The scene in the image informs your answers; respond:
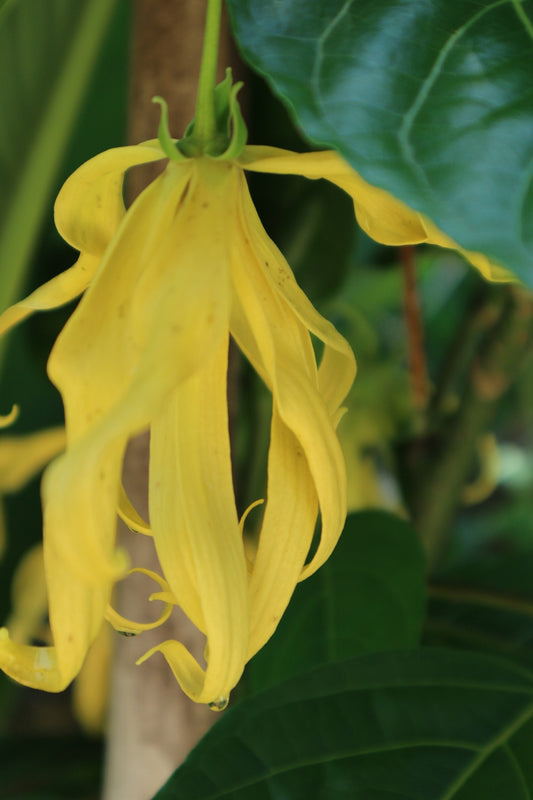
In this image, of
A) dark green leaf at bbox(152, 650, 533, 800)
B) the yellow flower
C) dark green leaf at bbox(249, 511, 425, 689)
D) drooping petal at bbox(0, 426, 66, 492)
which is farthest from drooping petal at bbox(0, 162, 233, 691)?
drooping petal at bbox(0, 426, 66, 492)

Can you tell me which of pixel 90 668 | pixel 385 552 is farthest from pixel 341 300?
pixel 90 668

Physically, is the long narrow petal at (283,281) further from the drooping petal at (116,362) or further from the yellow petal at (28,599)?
the yellow petal at (28,599)

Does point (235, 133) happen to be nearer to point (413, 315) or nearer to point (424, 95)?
point (424, 95)

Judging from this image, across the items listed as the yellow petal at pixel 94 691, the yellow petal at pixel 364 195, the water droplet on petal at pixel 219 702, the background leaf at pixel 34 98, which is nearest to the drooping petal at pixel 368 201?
the yellow petal at pixel 364 195

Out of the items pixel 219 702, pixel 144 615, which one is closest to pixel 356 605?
pixel 144 615

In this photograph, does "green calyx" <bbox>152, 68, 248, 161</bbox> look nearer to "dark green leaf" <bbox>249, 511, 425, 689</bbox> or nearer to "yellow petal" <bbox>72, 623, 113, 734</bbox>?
"dark green leaf" <bbox>249, 511, 425, 689</bbox>
